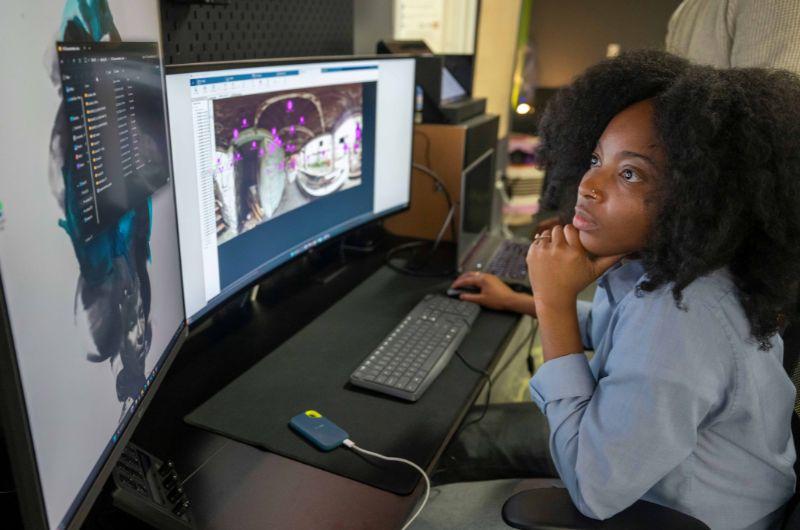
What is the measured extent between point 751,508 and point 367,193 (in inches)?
38.1

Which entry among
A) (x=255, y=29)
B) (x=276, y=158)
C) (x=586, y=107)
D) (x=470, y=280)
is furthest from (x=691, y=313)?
(x=255, y=29)

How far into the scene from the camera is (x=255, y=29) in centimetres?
123

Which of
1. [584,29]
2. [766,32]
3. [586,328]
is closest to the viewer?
[586,328]

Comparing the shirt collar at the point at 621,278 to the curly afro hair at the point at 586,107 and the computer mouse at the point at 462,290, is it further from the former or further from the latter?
the computer mouse at the point at 462,290

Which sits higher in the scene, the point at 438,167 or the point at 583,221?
the point at 583,221

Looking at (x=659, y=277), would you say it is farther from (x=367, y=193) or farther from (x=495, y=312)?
(x=367, y=193)

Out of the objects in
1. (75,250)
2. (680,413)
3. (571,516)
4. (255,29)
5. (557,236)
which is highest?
(255,29)

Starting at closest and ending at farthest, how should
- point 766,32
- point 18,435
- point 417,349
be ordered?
point 18,435 → point 417,349 → point 766,32

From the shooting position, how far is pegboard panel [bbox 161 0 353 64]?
1.03m

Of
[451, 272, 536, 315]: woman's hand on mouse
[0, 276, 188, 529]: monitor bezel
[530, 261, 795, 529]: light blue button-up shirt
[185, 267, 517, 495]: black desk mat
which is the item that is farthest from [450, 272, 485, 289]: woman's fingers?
[0, 276, 188, 529]: monitor bezel

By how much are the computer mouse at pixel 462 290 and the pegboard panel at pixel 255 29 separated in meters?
0.64

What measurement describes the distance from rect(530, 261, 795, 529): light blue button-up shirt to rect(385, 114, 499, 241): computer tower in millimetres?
845

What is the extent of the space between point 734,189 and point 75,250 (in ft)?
2.30

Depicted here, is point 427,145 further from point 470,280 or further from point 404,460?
point 404,460
